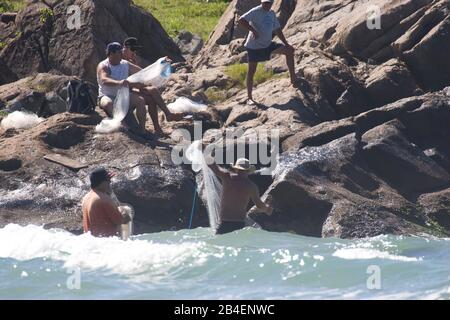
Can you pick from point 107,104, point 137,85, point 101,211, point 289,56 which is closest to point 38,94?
point 107,104

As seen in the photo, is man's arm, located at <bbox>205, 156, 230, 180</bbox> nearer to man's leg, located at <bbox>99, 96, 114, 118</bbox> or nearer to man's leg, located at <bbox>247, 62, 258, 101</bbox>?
man's leg, located at <bbox>99, 96, 114, 118</bbox>

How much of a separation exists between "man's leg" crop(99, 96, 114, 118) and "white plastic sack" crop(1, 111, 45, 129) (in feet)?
3.93

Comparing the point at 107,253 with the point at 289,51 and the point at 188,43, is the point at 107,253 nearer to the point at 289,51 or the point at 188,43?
the point at 289,51

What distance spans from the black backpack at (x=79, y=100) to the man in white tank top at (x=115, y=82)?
420 millimetres

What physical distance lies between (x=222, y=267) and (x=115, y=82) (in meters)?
4.91

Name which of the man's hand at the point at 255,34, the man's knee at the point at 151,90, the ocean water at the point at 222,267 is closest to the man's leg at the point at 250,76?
the man's hand at the point at 255,34

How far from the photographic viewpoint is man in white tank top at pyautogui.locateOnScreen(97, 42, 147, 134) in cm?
1628

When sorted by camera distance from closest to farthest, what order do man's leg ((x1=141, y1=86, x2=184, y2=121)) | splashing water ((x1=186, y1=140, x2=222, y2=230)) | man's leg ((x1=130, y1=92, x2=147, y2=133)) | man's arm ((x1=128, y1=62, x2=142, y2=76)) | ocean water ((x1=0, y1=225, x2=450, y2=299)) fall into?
ocean water ((x1=0, y1=225, x2=450, y2=299)) < splashing water ((x1=186, y1=140, x2=222, y2=230)) < man's leg ((x1=130, y1=92, x2=147, y2=133)) < man's leg ((x1=141, y1=86, x2=184, y2=121)) < man's arm ((x1=128, y1=62, x2=142, y2=76))

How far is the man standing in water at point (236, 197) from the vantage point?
1410 cm

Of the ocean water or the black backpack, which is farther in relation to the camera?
the black backpack

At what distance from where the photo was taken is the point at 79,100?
666 inches

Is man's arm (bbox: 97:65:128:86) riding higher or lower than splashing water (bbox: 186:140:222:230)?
higher

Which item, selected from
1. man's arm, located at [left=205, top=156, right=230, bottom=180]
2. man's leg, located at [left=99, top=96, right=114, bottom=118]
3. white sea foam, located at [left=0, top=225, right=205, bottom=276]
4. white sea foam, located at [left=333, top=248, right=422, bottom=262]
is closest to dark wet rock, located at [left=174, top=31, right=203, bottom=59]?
man's leg, located at [left=99, top=96, right=114, bottom=118]

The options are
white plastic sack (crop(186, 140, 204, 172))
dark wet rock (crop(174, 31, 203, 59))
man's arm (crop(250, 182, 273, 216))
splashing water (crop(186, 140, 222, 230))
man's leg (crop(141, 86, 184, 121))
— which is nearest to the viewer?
man's arm (crop(250, 182, 273, 216))
